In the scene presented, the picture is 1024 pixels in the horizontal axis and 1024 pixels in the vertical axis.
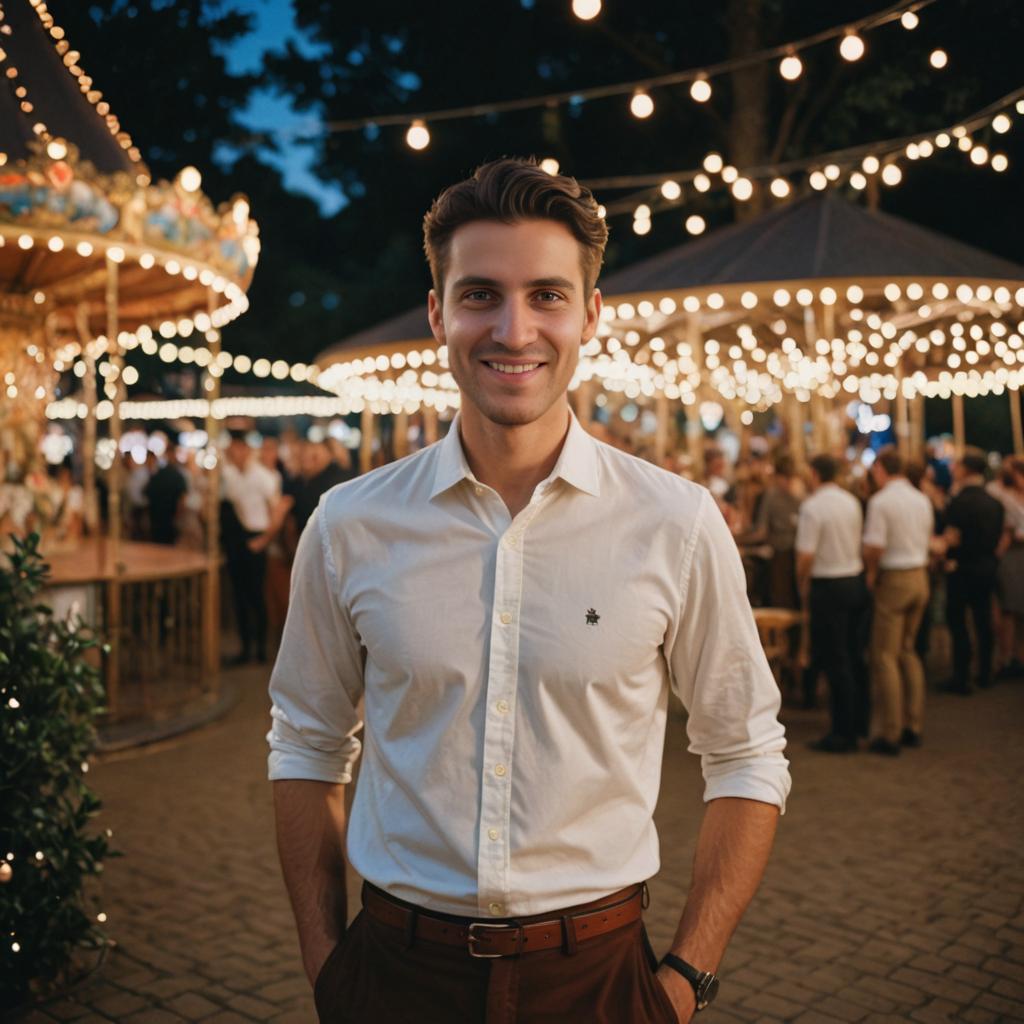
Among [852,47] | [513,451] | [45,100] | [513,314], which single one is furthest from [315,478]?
[513,314]

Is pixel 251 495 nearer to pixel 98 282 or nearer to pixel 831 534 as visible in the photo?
pixel 98 282

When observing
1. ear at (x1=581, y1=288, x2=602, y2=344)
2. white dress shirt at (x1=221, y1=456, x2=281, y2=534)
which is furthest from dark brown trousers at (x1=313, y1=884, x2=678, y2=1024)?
white dress shirt at (x1=221, y1=456, x2=281, y2=534)

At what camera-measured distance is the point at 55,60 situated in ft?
29.9

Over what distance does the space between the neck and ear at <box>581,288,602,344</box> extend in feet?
0.46

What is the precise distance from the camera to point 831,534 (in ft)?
25.2

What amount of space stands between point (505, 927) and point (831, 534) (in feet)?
20.7

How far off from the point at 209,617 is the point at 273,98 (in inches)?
601

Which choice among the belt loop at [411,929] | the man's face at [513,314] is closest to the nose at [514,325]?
the man's face at [513,314]

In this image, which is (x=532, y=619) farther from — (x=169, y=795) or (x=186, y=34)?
(x=186, y=34)

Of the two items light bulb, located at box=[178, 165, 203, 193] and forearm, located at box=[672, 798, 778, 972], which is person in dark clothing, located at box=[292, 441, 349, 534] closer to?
light bulb, located at box=[178, 165, 203, 193]

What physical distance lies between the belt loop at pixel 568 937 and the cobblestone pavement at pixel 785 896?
258 cm

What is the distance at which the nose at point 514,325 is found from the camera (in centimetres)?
185

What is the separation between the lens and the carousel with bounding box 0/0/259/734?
811 cm

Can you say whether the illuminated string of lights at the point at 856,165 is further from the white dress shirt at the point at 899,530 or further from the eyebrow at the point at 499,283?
the eyebrow at the point at 499,283
